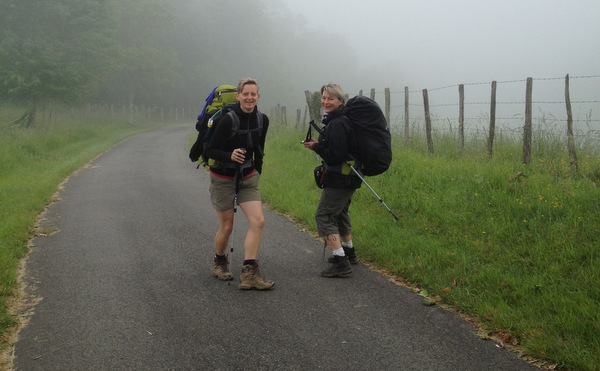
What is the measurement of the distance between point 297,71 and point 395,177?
89342 mm

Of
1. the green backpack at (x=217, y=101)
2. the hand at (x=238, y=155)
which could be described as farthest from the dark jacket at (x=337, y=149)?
the green backpack at (x=217, y=101)

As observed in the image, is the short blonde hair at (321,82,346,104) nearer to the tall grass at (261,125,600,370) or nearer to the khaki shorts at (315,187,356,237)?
the khaki shorts at (315,187,356,237)

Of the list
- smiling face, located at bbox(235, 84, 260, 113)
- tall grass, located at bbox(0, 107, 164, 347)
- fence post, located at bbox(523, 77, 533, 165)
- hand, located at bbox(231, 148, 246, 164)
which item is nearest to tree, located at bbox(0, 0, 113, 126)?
tall grass, located at bbox(0, 107, 164, 347)

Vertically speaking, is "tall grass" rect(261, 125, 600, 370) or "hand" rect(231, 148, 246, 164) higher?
"hand" rect(231, 148, 246, 164)

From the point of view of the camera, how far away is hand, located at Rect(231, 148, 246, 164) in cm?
473

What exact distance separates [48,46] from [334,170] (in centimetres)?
2273

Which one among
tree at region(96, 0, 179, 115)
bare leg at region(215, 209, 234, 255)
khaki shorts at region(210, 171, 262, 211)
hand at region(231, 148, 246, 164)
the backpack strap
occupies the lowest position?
bare leg at region(215, 209, 234, 255)

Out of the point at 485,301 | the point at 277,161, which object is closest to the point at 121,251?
the point at 485,301

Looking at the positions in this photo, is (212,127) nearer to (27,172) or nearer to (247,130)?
(247,130)

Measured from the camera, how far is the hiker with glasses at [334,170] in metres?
5.15

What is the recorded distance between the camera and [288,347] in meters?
3.76

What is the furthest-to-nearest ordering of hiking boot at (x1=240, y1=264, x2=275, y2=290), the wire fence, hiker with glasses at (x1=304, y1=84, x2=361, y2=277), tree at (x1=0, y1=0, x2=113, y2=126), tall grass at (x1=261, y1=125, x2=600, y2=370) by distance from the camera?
the wire fence → tree at (x1=0, y1=0, x2=113, y2=126) → hiker with glasses at (x1=304, y1=84, x2=361, y2=277) → hiking boot at (x1=240, y1=264, x2=275, y2=290) → tall grass at (x1=261, y1=125, x2=600, y2=370)

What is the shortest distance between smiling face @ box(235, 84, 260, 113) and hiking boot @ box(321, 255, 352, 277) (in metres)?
1.80

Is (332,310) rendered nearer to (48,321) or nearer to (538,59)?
(48,321)
